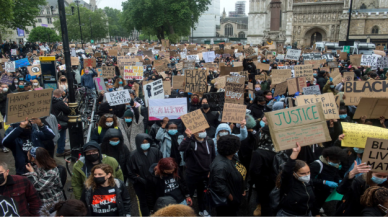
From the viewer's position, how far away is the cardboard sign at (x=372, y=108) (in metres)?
5.64

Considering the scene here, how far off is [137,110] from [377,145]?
493 cm

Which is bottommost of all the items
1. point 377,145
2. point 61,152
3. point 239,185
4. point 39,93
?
point 61,152

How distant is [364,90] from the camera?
22.1ft

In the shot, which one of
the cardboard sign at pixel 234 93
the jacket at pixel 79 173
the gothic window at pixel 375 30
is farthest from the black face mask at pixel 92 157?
the gothic window at pixel 375 30

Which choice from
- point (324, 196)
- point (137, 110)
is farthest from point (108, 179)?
point (137, 110)

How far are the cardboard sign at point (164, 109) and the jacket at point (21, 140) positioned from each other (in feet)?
6.78

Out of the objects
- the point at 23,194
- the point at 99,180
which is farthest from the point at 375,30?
the point at 23,194

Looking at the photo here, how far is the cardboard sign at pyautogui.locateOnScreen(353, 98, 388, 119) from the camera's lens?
564cm

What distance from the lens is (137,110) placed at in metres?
6.92

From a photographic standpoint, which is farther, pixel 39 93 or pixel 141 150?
pixel 39 93

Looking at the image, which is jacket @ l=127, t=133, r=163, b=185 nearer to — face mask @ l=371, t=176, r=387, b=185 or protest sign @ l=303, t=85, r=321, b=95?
face mask @ l=371, t=176, r=387, b=185

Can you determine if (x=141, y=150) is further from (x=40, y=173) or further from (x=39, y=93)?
(x=39, y=93)

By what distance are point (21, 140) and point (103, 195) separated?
2227 millimetres

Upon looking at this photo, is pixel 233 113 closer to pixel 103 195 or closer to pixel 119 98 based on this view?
pixel 103 195
